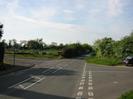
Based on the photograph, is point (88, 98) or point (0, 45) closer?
point (88, 98)

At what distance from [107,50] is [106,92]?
59461 millimetres

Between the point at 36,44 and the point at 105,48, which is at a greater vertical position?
the point at 36,44

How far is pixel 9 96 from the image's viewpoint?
17.0m

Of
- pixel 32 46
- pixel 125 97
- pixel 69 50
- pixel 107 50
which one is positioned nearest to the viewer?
Answer: pixel 125 97

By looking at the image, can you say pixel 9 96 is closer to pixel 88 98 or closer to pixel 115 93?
pixel 88 98

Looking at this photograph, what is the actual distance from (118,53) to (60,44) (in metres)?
92.2

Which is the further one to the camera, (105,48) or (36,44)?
(36,44)

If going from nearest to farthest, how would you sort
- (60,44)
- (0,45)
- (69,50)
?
(0,45) → (69,50) → (60,44)

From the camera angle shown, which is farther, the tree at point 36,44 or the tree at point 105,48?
the tree at point 36,44

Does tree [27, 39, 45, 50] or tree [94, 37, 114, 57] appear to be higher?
tree [27, 39, 45, 50]

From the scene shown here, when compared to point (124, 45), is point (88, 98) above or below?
below

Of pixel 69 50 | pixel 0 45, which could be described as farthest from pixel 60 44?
pixel 0 45

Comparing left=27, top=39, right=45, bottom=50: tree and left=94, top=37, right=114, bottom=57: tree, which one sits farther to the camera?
left=27, top=39, right=45, bottom=50: tree

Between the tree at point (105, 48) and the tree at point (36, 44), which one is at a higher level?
the tree at point (36, 44)
